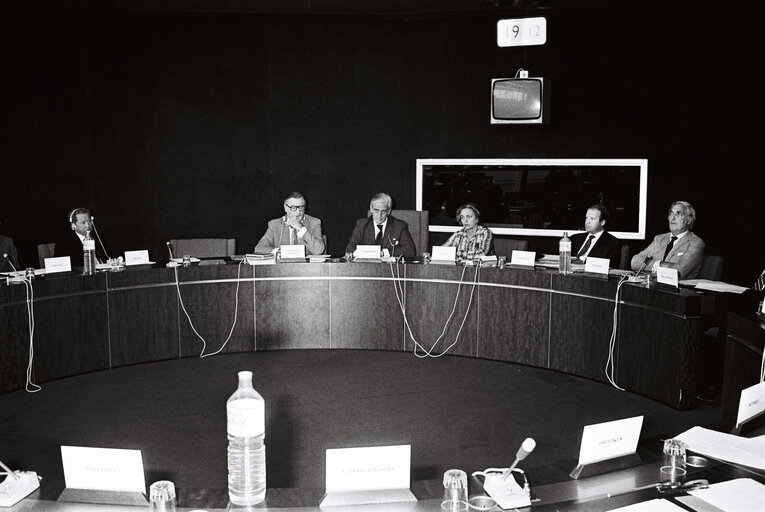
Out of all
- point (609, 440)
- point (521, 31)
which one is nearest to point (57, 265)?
point (609, 440)

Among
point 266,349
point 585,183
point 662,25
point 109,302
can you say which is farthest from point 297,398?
point 662,25

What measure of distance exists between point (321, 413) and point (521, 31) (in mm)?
4200

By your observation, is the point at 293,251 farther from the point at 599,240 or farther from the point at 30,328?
the point at 599,240

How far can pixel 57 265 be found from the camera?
5148mm

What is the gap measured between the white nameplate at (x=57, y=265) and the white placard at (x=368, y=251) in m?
2.22

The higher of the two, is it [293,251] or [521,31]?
[521,31]

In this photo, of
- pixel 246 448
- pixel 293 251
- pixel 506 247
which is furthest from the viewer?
pixel 506 247

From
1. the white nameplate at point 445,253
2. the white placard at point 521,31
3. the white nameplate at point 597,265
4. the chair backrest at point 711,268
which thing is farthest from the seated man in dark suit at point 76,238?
the chair backrest at point 711,268

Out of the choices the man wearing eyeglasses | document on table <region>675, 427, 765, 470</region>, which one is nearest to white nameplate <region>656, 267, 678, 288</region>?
document on table <region>675, 427, 765, 470</region>

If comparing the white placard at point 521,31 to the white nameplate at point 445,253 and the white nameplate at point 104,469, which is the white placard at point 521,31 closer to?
the white nameplate at point 445,253

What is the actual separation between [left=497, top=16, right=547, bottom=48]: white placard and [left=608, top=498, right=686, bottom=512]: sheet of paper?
18.4ft

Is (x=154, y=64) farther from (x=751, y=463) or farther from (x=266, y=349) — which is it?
(x=751, y=463)

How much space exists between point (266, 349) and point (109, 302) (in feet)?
4.30

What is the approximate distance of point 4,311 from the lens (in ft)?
15.4
